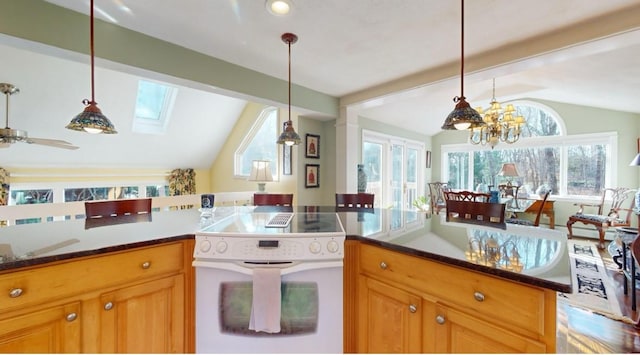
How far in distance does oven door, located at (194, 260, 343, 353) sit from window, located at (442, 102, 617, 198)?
19.2ft

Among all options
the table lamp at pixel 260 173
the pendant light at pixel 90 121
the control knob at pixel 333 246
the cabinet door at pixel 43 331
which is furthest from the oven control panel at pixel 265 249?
the table lamp at pixel 260 173

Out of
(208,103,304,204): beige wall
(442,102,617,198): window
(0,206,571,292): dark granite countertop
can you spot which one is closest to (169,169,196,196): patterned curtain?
(208,103,304,204): beige wall

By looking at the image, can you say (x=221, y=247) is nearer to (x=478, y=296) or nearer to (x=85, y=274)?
(x=85, y=274)

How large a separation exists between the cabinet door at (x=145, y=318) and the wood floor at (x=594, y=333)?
2.27m

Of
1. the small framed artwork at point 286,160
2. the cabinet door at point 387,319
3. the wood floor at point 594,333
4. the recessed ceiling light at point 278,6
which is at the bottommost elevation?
the wood floor at point 594,333

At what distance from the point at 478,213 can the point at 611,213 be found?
14.4 ft

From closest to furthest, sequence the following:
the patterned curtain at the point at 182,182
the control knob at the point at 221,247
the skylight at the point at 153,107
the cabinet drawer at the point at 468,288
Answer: the cabinet drawer at the point at 468,288 → the control knob at the point at 221,247 → the skylight at the point at 153,107 → the patterned curtain at the point at 182,182

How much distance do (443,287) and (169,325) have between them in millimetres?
1408

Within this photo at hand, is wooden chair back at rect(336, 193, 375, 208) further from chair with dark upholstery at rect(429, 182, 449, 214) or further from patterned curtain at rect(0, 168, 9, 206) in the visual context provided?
patterned curtain at rect(0, 168, 9, 206)

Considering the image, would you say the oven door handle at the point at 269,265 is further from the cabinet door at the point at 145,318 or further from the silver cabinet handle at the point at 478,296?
the silver cabinet handle at the point at 478,296

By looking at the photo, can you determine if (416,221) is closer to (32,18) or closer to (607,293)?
(607,293)

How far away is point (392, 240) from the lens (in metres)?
1.34

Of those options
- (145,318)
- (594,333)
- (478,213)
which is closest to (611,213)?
(594,333)

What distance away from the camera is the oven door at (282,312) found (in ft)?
4.34
